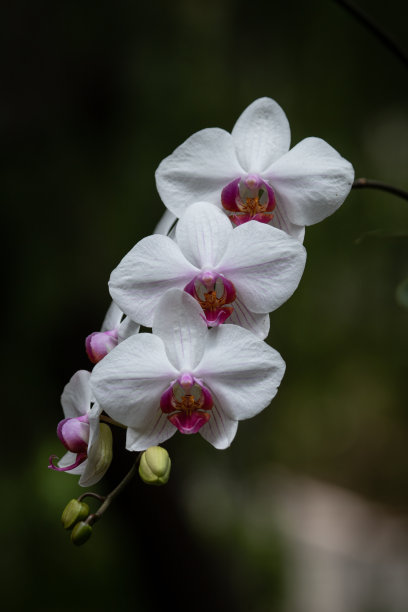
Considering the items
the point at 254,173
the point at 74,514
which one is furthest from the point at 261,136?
the point at 74,514

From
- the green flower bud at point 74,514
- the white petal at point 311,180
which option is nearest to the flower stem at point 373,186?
the white petal at point 311,180

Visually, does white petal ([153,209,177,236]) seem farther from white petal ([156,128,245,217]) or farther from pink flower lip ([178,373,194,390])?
pink flower lip ([178,373,194,390])

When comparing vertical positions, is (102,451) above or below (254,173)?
below

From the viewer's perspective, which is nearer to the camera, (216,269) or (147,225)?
(216,269)

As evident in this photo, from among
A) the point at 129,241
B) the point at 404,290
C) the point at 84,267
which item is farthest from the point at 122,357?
the point at 84,267

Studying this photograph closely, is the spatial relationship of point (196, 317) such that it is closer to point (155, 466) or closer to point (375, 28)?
point (155, 466)

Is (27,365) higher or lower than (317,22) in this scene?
lower

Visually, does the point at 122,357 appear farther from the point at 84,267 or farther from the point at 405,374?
the point at 405,374
